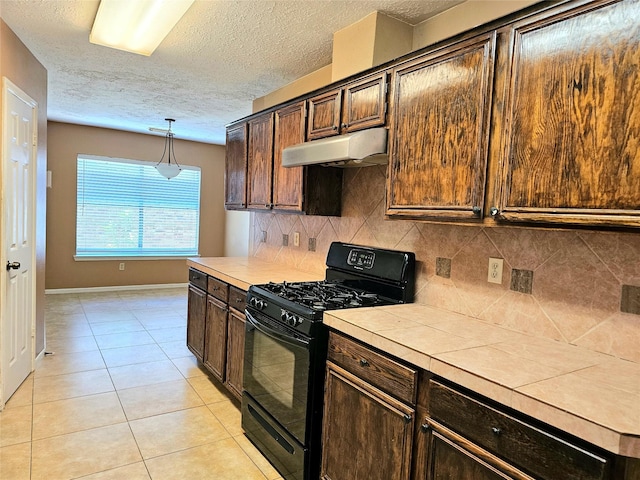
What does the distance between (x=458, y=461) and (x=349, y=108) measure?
5.87ft

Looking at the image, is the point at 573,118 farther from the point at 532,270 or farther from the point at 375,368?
the point at 375,368

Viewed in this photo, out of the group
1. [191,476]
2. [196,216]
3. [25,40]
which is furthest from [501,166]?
[196,216]

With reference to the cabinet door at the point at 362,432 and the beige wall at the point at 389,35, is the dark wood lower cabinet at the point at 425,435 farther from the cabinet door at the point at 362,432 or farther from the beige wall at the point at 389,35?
the beige wall at the point at 389,35

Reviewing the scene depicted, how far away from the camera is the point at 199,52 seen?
2.99 meters

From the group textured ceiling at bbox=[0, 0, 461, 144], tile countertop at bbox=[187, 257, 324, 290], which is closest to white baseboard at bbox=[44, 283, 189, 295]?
textured ceiling at bbox=[0, 0, 461, 144]

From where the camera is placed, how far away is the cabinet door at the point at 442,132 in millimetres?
1606

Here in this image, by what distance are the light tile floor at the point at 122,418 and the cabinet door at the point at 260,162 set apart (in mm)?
1520

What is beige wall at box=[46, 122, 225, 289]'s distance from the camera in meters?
5.98

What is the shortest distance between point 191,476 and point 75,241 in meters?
5.19

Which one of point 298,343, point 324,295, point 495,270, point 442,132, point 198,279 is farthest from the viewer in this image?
point 198,279

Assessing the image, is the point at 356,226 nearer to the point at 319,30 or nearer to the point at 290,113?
the point at 290,113

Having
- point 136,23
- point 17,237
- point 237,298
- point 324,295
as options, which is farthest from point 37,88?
point 324,295

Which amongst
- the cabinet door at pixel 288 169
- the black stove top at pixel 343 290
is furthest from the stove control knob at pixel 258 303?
the cabinet door at pixel 288 169

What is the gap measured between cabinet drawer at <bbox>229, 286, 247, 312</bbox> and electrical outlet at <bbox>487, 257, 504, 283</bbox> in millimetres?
1475
